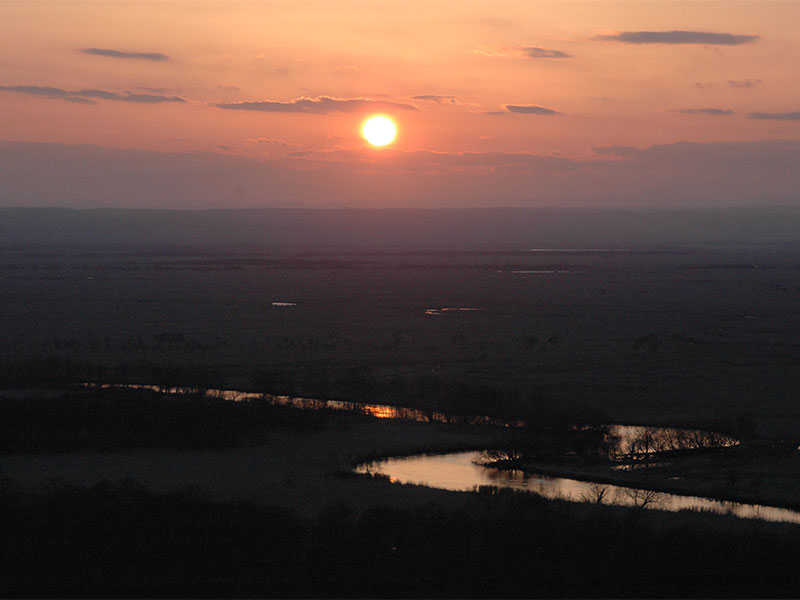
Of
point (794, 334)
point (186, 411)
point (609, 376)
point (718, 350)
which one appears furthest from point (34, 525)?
point (794, 334)

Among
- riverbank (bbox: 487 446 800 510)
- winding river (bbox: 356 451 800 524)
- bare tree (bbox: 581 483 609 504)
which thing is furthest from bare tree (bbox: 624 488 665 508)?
bare tree (bbox: 581 483 609 504)

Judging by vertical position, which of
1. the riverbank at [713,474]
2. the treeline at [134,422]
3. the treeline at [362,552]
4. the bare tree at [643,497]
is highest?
the treeline at [134,422]

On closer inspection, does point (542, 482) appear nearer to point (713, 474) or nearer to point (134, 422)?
point (713, 474)

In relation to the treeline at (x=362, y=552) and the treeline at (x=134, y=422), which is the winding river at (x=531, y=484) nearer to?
the treeline at (x=362, y=552)

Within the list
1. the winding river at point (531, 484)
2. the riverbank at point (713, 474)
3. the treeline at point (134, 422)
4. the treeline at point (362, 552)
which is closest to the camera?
the treeline at point (362, 552)

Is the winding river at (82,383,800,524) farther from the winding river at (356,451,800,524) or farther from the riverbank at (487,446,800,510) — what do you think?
the riverbank at (487,446,800,510)

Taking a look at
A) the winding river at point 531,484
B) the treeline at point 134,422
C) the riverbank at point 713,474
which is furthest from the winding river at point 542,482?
the treeline at point 134,422
